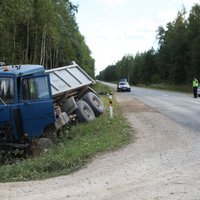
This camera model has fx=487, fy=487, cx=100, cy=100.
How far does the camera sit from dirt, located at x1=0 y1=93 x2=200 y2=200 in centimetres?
786

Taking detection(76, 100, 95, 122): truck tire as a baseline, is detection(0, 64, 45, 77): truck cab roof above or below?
above

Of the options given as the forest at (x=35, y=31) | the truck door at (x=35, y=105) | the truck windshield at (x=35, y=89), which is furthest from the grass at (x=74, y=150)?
the forest at (x=35, y=31)

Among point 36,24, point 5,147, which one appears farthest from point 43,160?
point 36,24

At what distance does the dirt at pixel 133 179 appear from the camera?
7.86m

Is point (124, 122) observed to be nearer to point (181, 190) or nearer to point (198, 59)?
point (181, 190)

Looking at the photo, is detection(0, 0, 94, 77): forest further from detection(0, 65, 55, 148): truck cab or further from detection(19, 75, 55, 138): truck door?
detection(0, 65, 55, 148): truck cab

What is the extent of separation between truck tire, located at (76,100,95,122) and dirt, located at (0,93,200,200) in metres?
4.94

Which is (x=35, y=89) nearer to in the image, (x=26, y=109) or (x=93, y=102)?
(x=26, y=109)

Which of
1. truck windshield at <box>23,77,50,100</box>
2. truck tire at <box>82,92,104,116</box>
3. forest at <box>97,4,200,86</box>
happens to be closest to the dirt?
truck windshield at <box>23,77,50,100</box>

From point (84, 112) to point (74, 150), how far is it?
6568 millimetres

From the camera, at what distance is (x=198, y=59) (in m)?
70.3

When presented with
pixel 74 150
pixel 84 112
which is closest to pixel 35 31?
pixel 84 112

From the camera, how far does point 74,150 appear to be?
12.0 m

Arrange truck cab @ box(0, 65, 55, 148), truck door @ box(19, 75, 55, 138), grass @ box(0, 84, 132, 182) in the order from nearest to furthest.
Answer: grass @ box(0, 84, 132, 182) → truck cab @ box(0, 65, 55, 148) → truck door @ box(19, 75, 55, 138)
